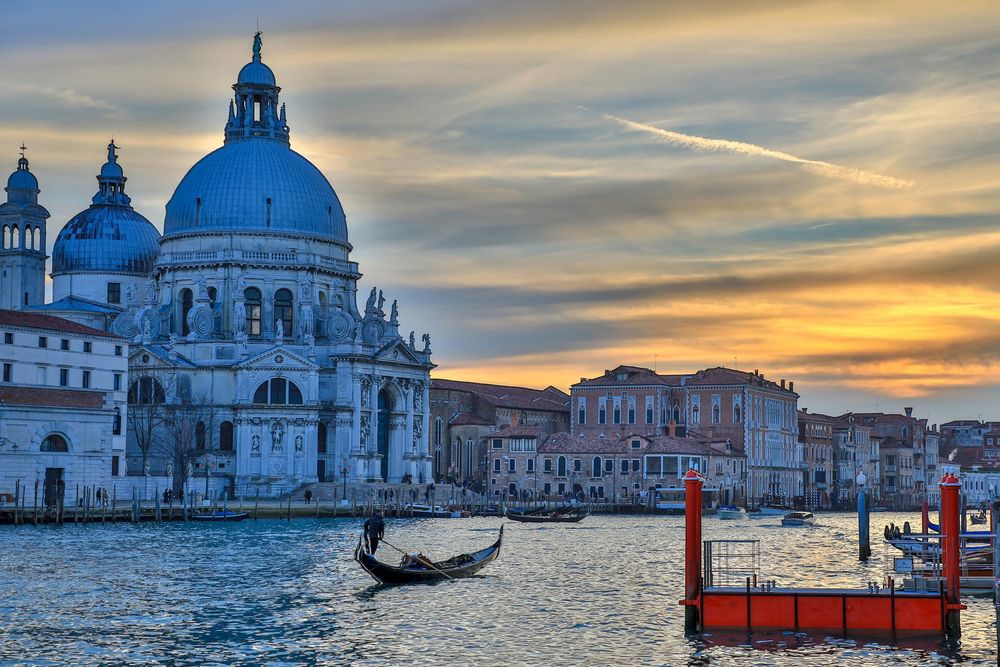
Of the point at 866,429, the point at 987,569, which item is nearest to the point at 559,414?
the point at 866,429

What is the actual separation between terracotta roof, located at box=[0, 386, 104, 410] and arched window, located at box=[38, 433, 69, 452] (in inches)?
48.7

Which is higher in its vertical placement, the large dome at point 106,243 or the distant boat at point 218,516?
the large dome at point 106,243

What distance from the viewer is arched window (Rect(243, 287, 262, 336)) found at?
3238 inches

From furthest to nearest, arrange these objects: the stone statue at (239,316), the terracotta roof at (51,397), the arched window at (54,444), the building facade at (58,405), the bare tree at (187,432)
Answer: the stone statue at (239,316) → the bare tree at (187,432) → the arched window at (54,444) → the building facade at (58,405) → the terracotta roof at (51,397)

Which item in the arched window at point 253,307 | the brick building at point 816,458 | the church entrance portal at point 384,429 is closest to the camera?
→ the arched window at point 253,307

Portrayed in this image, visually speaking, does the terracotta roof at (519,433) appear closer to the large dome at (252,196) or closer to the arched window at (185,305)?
the large dome at (252,196)

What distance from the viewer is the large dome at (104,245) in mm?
90250

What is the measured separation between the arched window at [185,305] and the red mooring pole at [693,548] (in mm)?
61098

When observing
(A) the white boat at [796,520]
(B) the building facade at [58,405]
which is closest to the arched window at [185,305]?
(B) the building facade at [58,405]

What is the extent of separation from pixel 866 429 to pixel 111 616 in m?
97.6

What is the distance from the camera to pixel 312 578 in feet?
117

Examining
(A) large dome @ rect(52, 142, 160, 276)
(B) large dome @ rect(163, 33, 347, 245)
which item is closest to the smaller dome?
(B) large dome @ rect(163, 33, 347, 245)

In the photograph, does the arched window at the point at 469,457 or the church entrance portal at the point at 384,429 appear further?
the arched window at the point at 469,457

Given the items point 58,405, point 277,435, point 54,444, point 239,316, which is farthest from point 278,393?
point 58,405
